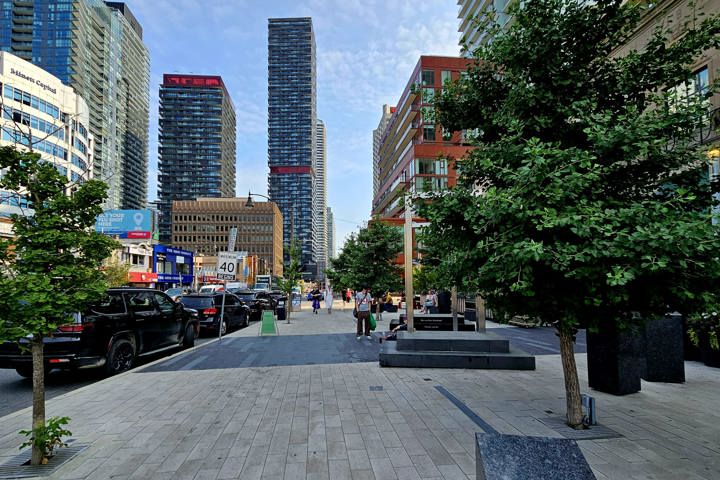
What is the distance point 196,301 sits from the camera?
15.7 meters

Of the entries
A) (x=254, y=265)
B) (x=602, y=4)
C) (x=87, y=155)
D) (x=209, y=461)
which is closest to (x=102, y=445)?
(x=209, y=461)

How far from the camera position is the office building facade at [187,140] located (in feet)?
620

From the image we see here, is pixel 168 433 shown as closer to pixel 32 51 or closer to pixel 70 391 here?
pixel 70 391

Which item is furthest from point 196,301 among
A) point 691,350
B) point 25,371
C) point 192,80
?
point 192,80

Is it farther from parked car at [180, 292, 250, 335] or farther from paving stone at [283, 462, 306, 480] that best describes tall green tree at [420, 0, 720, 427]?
parked car at [180, 292, 250, 335]

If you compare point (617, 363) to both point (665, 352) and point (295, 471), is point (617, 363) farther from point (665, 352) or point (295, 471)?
point (295, 471)

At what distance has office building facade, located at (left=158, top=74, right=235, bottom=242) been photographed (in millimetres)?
189125

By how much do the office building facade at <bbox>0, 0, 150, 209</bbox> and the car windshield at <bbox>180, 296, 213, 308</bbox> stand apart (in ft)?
295

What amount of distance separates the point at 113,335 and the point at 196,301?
7385mm

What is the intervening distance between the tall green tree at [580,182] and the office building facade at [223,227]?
128648mm

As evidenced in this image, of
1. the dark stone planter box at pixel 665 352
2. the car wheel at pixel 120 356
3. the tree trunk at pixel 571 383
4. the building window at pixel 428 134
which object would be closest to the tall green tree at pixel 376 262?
the car wheel at pixel 120 356

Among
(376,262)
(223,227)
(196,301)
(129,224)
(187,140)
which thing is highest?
(187,140)

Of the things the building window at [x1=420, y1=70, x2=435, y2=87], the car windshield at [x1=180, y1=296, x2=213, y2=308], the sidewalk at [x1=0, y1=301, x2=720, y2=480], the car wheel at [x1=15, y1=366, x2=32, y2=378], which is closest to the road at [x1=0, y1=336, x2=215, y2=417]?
the car wheel at [x1=15, y1=366, x2=32, y2=378]

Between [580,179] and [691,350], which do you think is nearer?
[580,179]
